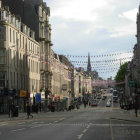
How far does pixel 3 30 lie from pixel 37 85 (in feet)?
76.5

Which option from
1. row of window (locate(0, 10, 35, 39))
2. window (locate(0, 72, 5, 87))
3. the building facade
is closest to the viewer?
window (locate(0, 72, 5, 87))

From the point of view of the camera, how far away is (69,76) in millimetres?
143625

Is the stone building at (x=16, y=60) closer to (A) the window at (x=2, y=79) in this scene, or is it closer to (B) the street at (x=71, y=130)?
(A) the window at (x=2, y=79)

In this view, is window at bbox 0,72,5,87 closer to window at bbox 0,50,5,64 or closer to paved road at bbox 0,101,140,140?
window at bbox 0,50,5,64

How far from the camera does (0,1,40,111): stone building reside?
197 feet

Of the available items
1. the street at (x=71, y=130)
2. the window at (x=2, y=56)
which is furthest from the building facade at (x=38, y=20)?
the street at (x=71, y=130)

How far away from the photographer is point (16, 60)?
66000 mm

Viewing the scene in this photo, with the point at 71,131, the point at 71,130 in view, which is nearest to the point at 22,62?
the point at 71,130

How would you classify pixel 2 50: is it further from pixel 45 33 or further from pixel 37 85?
pixel 45 33

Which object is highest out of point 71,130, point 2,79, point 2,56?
point 2,56

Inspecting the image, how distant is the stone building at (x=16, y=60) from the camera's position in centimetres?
6012

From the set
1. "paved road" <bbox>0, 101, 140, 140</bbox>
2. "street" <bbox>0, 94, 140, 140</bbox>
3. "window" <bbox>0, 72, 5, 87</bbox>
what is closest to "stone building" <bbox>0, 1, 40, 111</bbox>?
"window" <bbox>0, 72, 5, 87</bbox>

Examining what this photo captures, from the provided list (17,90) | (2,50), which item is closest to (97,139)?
(2,50)

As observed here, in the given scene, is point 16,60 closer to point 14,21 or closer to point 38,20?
point 14,21
